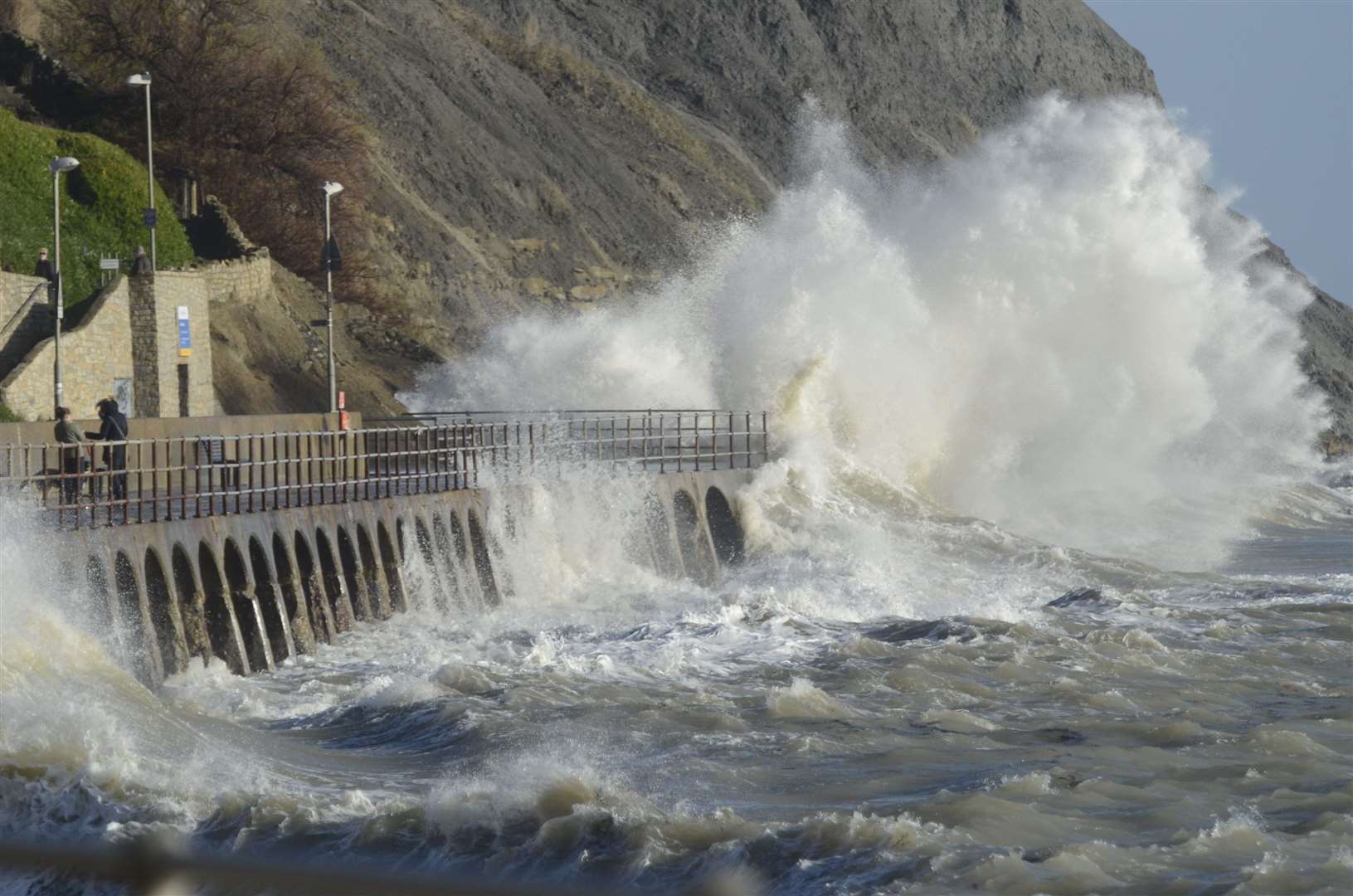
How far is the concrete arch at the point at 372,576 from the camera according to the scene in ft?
79.9

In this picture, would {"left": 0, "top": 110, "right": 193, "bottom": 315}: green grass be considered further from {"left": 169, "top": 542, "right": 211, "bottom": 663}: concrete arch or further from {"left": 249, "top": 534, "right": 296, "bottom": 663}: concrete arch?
{"left": 169, "top": 542, "right": 211, "bottom": 663}: concrete arch

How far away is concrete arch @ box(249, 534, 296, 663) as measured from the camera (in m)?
21.8

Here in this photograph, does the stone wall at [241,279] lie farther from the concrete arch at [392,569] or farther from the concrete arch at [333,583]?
the concrete arch at [333,583]

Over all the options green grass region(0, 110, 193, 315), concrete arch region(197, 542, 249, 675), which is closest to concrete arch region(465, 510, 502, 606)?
concrete arch region(197, 542, 249, 675)

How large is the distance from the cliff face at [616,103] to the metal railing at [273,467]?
24800 mm

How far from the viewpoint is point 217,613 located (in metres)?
21.0

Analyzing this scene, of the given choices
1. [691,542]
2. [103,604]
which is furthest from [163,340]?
[103,604]

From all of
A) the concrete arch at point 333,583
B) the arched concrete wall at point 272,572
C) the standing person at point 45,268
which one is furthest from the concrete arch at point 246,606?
the standing person at point 45,268

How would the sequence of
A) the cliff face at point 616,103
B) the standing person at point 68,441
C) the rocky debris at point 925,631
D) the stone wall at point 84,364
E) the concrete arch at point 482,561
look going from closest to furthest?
the standing person at point 68,441
the rocky debris at point 925,631
the concrete arch at point 482,561
the stone wall at point 84,364
the cliff face at point 616,103

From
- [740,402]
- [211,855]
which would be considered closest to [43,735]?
[211,855]

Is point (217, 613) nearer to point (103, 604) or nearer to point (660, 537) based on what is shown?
point (103, 604)

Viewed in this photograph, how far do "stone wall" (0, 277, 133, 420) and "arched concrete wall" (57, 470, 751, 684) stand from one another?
890 centimetres

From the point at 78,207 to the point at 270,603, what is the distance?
23898 millimetres

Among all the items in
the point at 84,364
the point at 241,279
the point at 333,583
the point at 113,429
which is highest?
the point at 241,279
